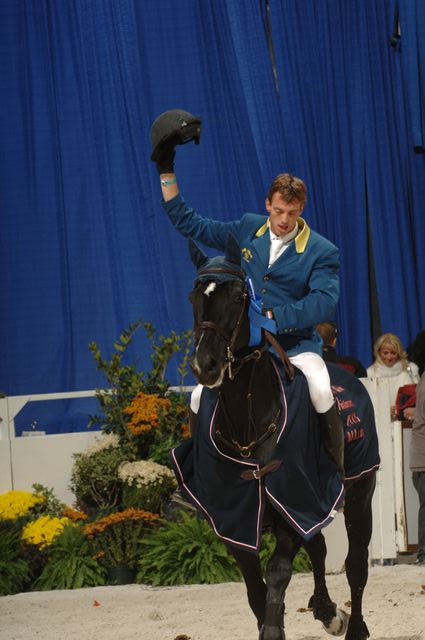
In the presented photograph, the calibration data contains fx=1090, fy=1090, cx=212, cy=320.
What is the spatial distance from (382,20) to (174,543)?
5442 mm

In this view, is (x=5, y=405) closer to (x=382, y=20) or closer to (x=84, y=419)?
(x=84, y=419)

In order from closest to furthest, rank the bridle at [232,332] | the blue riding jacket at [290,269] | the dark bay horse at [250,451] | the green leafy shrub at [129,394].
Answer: the bridle at [232,332] < the dark bay horse at [250,451] < the blue riding jacket at [290,269] < the green leafy shrub at [129,394]

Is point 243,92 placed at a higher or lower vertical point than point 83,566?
higher

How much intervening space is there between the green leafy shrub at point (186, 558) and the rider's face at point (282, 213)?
296cm

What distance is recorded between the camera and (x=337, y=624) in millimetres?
4816

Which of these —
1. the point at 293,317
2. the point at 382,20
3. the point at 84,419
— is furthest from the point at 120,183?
the point at 293,317

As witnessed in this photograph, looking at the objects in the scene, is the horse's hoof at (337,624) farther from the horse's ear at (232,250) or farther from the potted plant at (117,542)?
the potted plant at (117,542)

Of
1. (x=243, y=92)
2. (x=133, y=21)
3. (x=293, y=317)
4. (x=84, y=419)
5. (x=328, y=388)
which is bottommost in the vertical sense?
(x=84, y=419)

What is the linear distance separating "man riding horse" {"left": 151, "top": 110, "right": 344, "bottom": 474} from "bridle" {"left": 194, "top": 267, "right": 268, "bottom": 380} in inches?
10.5

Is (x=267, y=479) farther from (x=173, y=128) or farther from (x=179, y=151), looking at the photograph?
(x=179, y=151)

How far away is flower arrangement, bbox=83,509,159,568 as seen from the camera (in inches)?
272

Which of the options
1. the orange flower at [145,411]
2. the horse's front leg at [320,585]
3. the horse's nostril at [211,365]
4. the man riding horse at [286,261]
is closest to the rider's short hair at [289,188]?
the man riding horse at [286,261]

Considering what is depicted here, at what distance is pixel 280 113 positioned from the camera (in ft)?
31.9

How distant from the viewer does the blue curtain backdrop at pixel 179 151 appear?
9.48 m
